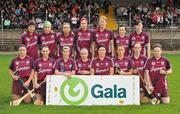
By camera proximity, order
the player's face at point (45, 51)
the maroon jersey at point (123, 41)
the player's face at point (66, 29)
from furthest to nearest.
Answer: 1. the maroon jersey at point (123, 41)
2. the player's face at point (66, 29)
3. the player's face at point (45, 51)

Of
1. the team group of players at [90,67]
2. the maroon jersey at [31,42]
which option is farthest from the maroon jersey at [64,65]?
the maroon jersey at [31,42]

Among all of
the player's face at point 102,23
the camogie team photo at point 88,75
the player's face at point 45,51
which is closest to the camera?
the camogie team photo at point 88,75

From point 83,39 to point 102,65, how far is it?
1248 millimetres

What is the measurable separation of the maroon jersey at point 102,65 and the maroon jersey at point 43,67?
917 mm

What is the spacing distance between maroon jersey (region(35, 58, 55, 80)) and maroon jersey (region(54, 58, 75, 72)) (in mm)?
166

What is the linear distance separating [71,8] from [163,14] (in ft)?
18.0

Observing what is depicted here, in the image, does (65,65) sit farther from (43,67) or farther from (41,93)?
(41,93)

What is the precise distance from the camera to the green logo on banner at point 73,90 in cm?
1152

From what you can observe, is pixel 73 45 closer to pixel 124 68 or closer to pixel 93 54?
pixel 93 54

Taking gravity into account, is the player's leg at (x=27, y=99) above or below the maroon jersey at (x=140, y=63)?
below

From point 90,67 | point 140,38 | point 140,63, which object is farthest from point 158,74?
point 90,67

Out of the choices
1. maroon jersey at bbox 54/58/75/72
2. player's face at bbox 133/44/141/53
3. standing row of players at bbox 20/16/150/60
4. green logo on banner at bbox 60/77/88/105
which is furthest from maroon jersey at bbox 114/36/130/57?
green logo on banner at bbox 60/77/88/105

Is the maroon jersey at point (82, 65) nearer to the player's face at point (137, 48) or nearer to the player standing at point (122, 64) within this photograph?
the player standing at point (122, 64)

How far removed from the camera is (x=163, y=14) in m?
31.5
